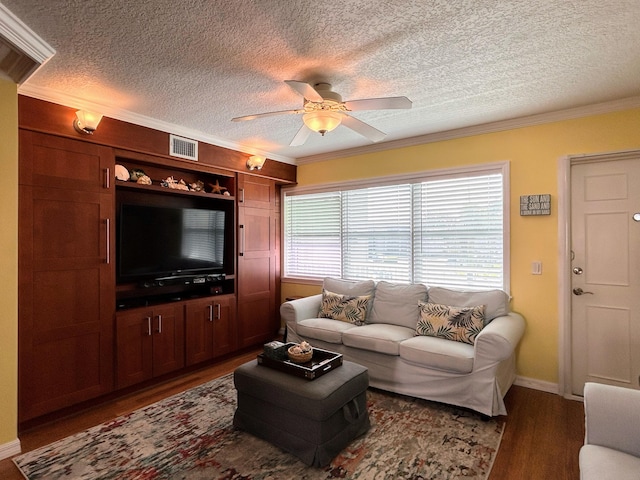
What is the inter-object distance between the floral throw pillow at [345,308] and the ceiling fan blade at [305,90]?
2.26 meters

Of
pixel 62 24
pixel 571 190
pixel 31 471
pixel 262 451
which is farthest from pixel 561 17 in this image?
pixel 31 471

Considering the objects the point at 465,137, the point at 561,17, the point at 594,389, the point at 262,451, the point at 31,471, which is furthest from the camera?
the point at 465,137

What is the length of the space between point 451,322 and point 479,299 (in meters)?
0.39

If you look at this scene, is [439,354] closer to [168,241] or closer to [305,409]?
[305,409]

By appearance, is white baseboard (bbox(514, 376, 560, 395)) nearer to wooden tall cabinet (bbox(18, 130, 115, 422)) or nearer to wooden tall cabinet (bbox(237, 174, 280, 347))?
wooden tall cabinet (bbox(237, 174, 280, 347))

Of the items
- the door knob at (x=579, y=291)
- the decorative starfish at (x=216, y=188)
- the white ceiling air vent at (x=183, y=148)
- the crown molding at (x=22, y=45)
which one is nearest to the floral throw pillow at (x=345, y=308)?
the decorative starfish at (x=216, y=188)

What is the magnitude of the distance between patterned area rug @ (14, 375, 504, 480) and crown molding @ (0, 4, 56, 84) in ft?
8.09

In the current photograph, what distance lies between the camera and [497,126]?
347cm

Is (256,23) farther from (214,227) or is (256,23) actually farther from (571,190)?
(571,190)

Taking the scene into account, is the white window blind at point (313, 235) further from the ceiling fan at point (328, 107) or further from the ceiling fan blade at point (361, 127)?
the ceiling fan at point (328, 107)

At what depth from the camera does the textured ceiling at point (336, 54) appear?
1.76 metres

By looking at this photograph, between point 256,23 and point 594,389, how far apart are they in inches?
98.4

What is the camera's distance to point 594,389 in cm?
168

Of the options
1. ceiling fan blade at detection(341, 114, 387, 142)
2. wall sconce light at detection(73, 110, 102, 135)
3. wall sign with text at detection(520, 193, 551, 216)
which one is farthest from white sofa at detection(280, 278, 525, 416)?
wall sconce light at detection(73, 110, 102, 135)
